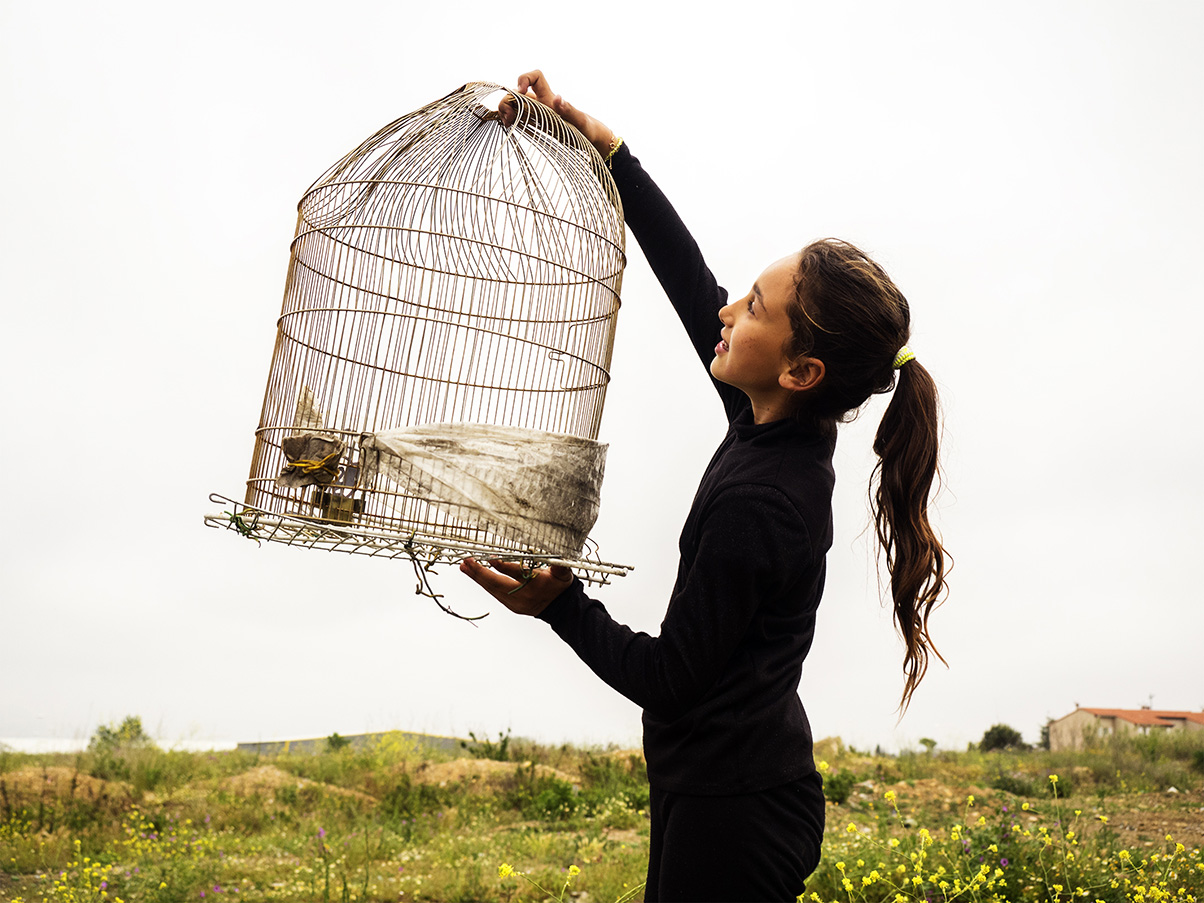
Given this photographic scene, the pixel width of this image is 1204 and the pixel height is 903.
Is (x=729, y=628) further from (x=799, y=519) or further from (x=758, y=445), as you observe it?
(x=758, y=445)

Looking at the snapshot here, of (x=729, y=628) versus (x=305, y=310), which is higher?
(x=305, y=310)

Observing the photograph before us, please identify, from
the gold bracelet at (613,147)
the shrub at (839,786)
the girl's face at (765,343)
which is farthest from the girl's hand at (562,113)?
the shrub at (839,786)

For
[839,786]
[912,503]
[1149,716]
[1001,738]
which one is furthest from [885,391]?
[1149,716]

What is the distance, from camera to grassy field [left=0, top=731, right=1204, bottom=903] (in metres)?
4.20

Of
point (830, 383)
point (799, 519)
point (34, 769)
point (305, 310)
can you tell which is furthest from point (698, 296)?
point (34, 769)

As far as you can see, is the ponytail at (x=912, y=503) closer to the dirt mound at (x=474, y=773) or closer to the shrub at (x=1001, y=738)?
the dirt mound at (x=474, y=773)

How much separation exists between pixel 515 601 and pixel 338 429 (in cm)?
66

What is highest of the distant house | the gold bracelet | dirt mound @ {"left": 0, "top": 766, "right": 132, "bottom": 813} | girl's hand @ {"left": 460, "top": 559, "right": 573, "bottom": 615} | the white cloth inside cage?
the gold bracelet

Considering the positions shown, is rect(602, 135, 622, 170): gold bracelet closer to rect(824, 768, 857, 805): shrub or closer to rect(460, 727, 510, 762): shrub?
rect(824, 768, 857, 805): shrub

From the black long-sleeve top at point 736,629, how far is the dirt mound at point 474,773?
19.0ft

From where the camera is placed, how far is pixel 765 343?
2.03 meters

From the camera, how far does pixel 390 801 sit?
7215 millimetres

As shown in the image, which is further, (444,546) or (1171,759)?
(1171,759)

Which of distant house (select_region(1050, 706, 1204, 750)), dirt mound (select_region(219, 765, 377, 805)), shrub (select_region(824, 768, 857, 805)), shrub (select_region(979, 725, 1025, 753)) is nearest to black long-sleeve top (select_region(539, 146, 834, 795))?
shrub (select_region(824, 768, 857, 805))
